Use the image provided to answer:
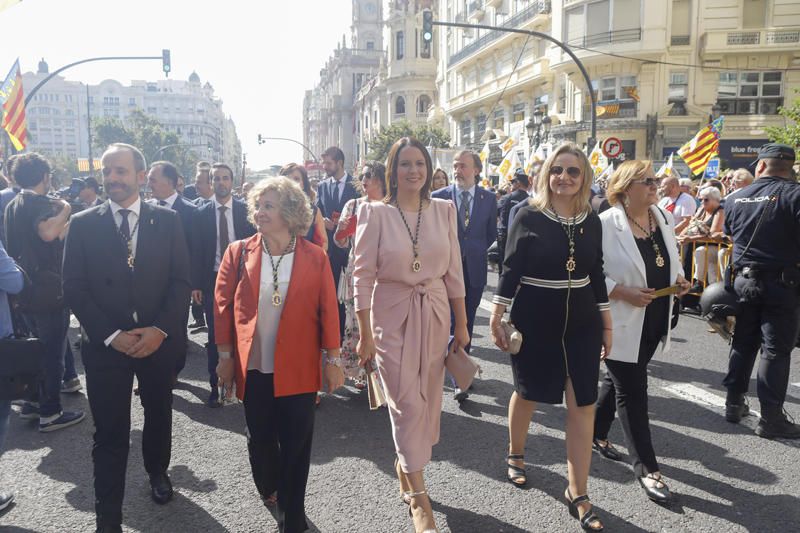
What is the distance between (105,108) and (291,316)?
6145 inches

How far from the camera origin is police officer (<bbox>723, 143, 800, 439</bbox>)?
4.48 meters

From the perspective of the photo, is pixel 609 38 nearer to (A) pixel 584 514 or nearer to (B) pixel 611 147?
(B) pixel 611 147

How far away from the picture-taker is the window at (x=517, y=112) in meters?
35.3

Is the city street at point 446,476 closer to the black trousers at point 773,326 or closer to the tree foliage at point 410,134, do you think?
the black trousers at point 773,326

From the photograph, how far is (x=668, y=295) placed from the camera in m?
3.94

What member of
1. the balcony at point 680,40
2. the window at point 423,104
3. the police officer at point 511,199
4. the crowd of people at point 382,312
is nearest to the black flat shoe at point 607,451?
the crowd of people at point 382,312

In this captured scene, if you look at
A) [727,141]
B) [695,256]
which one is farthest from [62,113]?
[695,256]

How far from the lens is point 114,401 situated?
3279 mm

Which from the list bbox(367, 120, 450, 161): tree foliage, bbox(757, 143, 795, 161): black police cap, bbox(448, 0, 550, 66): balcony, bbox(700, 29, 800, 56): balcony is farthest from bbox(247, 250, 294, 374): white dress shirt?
bbox(367, 120, 450, 161): tree foliage

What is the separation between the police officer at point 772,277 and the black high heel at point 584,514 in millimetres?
2027

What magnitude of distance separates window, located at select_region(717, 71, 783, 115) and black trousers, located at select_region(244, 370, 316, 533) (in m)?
29.1

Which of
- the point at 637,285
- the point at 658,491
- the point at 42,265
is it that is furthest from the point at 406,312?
the point at 42,265

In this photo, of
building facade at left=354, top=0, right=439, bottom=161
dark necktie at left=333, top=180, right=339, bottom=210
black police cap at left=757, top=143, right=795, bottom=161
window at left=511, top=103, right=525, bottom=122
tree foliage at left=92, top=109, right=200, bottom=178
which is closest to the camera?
black police cap at left=757, top=143, right=795, bottom=161

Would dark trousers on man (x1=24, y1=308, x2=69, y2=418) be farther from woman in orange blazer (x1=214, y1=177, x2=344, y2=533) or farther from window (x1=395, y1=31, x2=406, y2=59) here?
window (x1=395, y1=31, x2=406, y2=59)
